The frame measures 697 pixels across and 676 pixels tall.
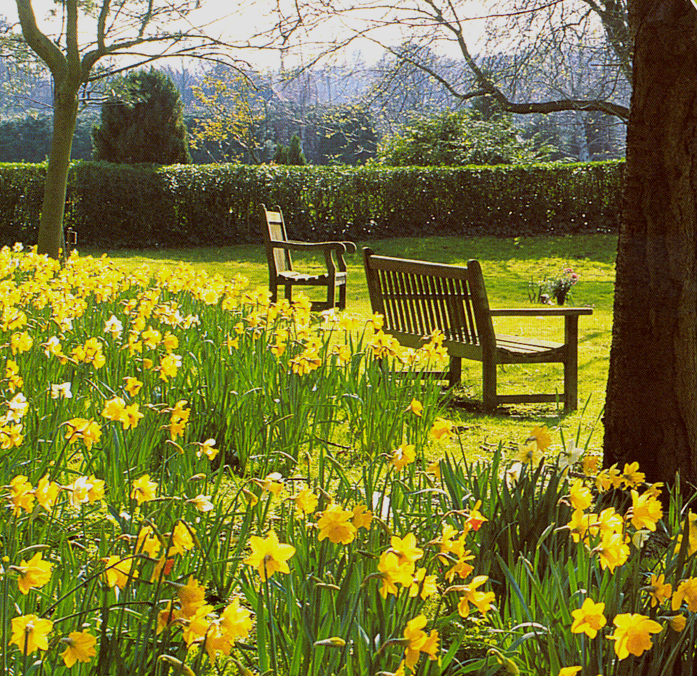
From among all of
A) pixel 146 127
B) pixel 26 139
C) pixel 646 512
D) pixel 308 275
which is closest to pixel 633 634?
pixel 646 512

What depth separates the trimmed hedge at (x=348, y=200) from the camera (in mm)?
15773

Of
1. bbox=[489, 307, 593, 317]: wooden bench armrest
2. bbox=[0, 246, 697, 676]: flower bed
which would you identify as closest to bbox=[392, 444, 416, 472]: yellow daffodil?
bbox=[0, 246, 697, 676]: flower bed

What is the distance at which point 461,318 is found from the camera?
4.60 m

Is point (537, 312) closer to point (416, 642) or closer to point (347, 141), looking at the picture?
point (416, 642)

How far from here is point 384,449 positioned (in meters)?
3.19

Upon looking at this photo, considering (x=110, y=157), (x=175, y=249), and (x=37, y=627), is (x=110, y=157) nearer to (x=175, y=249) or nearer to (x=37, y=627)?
(x=175, y=249)

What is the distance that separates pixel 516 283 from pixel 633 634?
10743 mm

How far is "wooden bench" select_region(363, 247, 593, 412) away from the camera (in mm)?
4387

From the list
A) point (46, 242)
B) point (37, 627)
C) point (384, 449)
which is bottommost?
point (384, 449)

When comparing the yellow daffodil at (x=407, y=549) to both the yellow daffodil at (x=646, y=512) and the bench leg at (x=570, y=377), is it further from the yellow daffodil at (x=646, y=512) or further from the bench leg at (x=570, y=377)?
the bench leg at (x=570, y=377)

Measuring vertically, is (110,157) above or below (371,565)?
above

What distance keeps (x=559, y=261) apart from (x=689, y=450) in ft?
38.3

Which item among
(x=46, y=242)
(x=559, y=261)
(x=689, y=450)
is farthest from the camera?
(x=559, y=261)

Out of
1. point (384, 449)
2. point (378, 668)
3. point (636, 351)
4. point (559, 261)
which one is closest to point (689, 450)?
point (636, 351)
